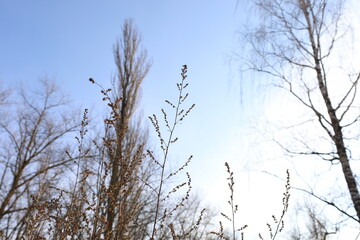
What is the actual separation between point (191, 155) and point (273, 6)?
15.5 ft

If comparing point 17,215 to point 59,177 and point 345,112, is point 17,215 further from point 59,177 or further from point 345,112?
point 345,112

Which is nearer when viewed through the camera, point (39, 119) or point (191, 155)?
point (191, 155)

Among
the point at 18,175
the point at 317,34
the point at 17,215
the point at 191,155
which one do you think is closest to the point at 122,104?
the point at 18,175

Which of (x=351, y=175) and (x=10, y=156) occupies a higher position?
(x=10, y=156)

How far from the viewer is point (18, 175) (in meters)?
10.7

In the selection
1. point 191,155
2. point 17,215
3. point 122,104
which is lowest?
point 191,155

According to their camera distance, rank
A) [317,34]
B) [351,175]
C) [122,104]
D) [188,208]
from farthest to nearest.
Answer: [188,208] → [122,104] → [317,34] → [351,175]

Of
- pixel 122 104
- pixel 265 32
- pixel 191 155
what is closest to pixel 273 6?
pixel 265 32

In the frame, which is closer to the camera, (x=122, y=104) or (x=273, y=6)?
(x=273, y=6)

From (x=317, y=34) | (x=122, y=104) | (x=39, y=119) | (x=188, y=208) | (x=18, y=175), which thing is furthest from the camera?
(x=188, y=208)

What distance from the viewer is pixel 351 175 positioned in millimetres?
3959

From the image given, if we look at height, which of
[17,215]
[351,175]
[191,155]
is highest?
[17,215]

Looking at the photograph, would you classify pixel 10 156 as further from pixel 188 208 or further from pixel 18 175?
pixel 188 208

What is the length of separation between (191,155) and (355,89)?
372cm
